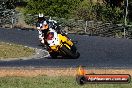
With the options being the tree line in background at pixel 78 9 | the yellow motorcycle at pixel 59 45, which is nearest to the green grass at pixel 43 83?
the yellow motorcycle at pixel 59 45

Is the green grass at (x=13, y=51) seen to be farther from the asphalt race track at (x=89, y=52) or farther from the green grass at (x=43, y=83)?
the green grass at (x=43, y=83)

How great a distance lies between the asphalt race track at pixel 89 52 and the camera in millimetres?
21406

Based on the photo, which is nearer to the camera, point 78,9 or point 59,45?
point 59,45

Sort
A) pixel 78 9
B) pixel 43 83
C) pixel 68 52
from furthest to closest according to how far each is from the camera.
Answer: pixel 78 9, pixel 68 52, pixel 43 83

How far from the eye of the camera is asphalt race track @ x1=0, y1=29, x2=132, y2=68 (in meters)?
21.4

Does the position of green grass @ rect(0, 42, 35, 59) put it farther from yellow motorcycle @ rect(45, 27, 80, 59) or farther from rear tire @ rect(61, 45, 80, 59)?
rear tire @ rect(61, 45, 80, 59)

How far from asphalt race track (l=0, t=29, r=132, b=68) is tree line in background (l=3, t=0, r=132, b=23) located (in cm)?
633

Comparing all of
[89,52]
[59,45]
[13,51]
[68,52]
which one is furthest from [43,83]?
[89,52]

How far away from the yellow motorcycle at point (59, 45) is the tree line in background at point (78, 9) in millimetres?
17833

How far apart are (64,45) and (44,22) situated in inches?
67.9

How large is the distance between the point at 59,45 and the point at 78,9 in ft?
69.1

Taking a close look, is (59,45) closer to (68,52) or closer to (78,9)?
(68,52)

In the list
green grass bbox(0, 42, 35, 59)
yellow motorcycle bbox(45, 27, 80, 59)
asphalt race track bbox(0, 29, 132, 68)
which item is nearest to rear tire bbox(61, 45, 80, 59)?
yellow motorcycle bbox(45, 27, 80, 59)

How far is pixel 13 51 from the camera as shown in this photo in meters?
25.7
